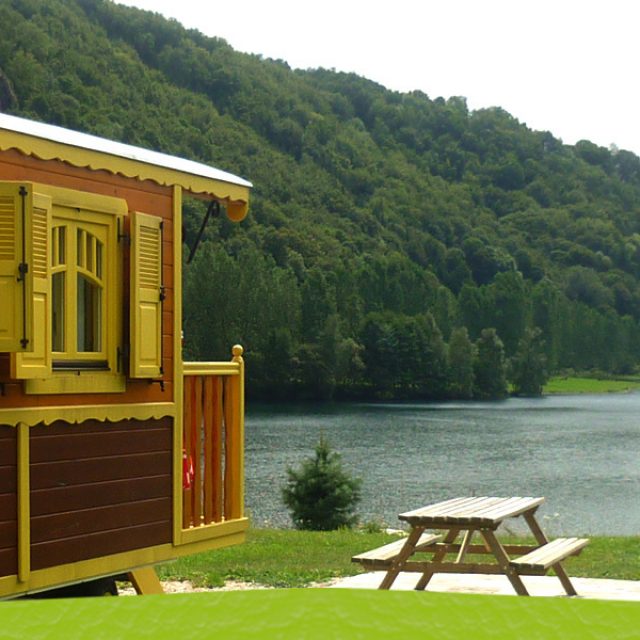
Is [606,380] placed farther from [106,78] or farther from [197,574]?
[197,574]

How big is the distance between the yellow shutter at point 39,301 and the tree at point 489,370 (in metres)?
86.3

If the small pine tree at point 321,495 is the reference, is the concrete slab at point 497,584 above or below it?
above

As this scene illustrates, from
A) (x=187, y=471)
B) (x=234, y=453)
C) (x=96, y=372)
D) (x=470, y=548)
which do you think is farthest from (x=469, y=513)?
(x=96, y=372)

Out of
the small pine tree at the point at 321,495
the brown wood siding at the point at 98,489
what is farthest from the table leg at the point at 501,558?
the small pine tree at the point at 321,495

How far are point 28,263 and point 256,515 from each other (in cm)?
1862

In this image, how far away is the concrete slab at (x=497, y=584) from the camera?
8.77 m

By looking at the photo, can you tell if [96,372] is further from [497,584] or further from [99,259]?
[497,584]

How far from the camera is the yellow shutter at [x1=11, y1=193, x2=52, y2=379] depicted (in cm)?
533

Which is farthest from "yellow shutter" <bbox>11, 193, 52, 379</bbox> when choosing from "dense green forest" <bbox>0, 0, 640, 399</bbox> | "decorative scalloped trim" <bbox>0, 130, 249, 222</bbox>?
"dense green forest" <bbox>0, 0, 640, 399</bbox>

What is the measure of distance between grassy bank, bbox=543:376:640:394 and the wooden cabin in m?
94.7

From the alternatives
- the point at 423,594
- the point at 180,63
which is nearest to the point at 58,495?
the point at 423,594

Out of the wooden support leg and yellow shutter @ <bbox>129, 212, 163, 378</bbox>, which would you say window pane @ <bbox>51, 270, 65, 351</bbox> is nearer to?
yellow shutter @ <bbox>129, 212, 163, 378</bbox>

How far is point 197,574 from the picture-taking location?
382 inches

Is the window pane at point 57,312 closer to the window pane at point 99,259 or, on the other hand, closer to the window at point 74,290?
the window at point 74,290
